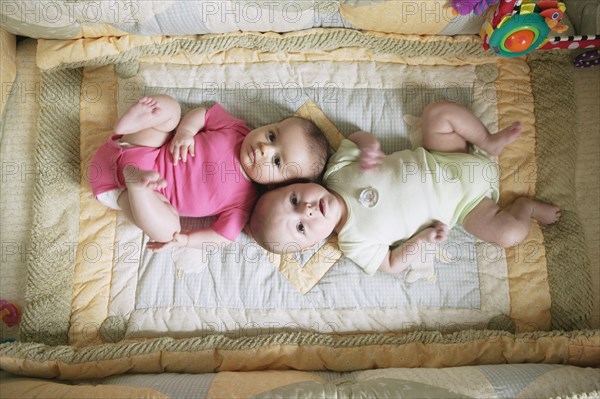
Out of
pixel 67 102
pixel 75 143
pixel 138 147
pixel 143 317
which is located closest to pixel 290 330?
pixel 143 317

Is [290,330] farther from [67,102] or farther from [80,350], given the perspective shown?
[67,102]

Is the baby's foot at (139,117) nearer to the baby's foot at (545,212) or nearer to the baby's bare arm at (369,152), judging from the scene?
the baby's bare arm at (369,152)

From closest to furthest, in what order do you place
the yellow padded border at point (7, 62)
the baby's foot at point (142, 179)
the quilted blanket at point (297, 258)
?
the baby's foot at point (142, 179) < the quilted blanket at point (297, 258) < the yellow padded border at point (7, 62)

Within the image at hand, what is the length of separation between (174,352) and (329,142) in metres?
0.75

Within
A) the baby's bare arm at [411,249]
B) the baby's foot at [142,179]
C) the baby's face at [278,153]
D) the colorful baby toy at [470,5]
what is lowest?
the baby's bare arm at [411,249]

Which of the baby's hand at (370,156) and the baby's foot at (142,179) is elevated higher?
the baby's hand at (370,156)

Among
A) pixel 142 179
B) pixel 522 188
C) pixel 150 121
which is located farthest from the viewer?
pixel 522 188

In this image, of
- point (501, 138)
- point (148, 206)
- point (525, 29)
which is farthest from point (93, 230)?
point (525, 29)

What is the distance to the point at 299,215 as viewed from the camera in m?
A: 1.34

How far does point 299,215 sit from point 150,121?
490mm

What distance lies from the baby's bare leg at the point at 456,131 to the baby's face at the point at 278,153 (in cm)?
38

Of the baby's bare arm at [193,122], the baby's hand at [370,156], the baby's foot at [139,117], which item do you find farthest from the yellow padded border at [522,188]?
the baby's foot at [139,117]

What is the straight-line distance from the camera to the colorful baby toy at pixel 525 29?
140cm

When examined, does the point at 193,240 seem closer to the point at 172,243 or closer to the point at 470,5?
the point at 172,243
